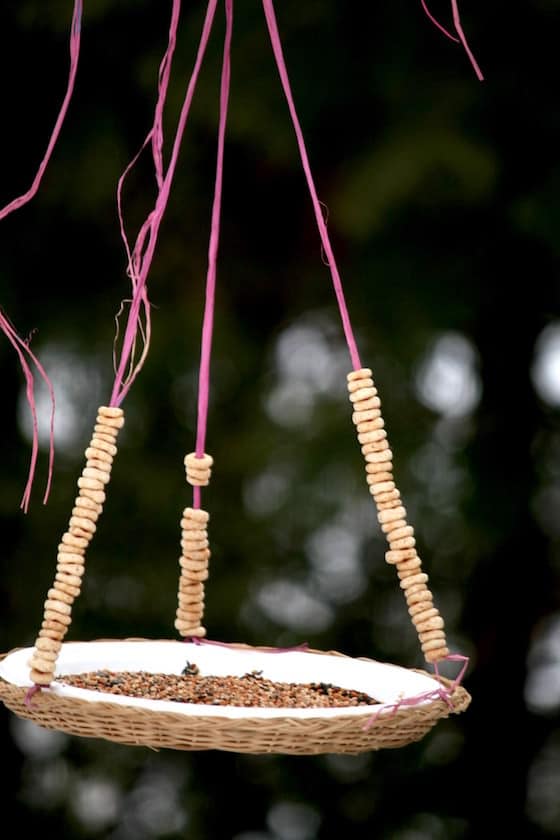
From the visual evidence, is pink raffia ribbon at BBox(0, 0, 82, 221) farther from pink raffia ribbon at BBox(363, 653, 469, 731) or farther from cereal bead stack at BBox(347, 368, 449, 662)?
pink raffia ribbon at BBox(363, 653, 469, 731)

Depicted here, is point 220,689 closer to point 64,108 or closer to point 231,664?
point 231,664

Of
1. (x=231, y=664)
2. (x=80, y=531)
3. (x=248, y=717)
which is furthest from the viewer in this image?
(x=231, y=664)

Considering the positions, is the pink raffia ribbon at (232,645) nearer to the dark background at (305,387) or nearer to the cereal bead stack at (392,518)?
the cereal bead stack at (392,518)

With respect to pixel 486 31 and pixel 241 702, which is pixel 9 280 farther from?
pixel 241 702

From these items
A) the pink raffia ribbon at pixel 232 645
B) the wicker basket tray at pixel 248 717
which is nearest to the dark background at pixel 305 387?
the pink raffia ribbon at pixel 232 645

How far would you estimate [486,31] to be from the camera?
217cm

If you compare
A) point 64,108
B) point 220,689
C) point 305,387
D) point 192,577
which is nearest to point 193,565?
point 192,577

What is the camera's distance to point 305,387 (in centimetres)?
233

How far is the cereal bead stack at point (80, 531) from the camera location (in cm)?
99

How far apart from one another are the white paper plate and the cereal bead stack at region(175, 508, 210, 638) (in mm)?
35

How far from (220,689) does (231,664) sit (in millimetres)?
79

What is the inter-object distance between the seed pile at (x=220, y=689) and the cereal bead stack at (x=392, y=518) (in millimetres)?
78

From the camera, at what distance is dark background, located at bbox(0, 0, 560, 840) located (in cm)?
218

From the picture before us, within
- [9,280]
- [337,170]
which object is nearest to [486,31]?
[337,170]
